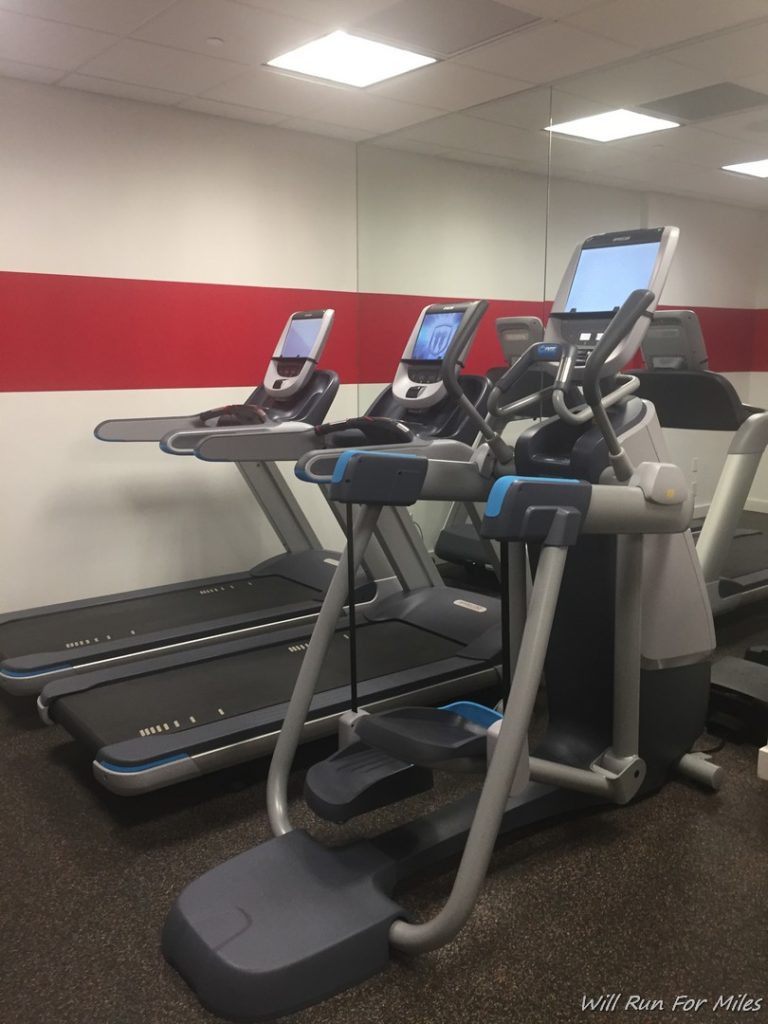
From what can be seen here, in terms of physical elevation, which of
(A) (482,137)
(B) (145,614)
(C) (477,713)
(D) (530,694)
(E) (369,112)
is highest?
(E) (369,112)

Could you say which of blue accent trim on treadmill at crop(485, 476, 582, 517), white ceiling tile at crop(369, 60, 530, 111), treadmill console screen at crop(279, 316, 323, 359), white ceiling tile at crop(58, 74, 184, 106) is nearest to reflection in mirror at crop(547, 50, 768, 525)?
white ceiling tile at crop(369, 60, 530, 111)

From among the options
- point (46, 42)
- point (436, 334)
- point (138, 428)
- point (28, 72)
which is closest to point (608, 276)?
point (436, 334)

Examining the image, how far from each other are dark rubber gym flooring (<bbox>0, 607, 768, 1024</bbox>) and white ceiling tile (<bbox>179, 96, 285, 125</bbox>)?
10.3ft

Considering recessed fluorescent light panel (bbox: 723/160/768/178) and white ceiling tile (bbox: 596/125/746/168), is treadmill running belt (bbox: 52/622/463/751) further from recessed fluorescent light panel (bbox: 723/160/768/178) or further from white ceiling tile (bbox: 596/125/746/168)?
white ceiling tile (bbox: 596/125/746/168)

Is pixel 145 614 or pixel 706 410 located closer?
pixel 706 410

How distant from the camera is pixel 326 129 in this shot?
4.75 metres

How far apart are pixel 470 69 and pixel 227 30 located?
1.08 m

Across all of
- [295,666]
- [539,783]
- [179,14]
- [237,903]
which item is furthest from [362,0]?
[237,903]

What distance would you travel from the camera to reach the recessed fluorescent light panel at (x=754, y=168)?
12.6ft

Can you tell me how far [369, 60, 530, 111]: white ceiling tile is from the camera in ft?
12.4

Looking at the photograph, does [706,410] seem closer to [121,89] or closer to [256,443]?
[256,443]

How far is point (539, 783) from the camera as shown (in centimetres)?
251

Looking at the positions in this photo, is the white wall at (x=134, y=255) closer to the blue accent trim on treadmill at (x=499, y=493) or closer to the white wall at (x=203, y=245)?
the white wall at (x=203, y=245)

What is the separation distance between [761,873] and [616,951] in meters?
0.57
